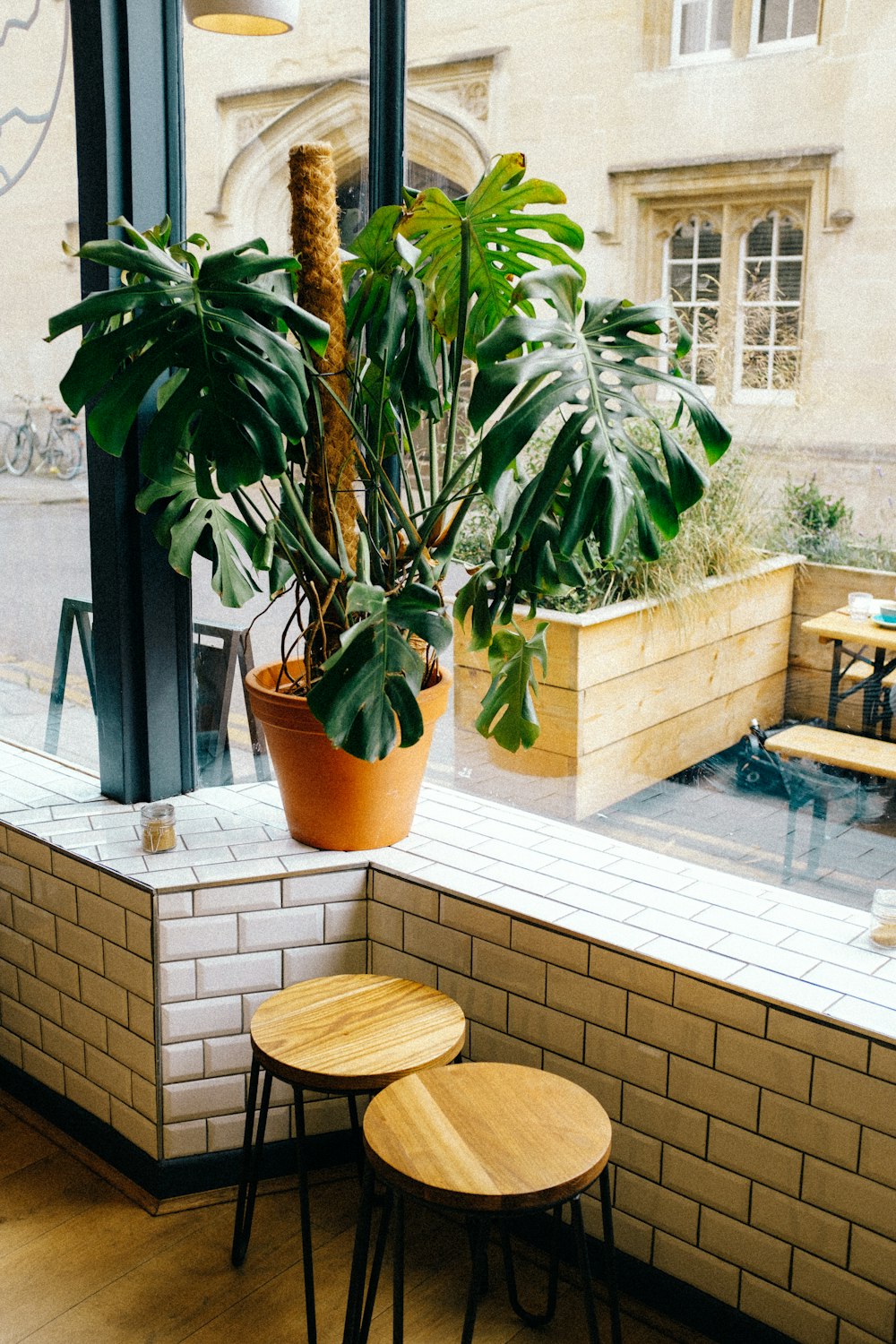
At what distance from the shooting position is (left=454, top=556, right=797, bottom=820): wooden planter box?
1.99 meters

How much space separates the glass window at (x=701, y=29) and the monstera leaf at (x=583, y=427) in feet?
1.30

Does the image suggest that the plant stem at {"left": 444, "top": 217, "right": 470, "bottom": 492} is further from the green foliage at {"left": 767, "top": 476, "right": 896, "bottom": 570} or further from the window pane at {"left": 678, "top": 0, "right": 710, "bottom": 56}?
the green foliage at {"left": 767, "top": 476, "right": 896, "bottom": 570}

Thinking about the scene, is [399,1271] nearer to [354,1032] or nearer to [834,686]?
[354,1032]

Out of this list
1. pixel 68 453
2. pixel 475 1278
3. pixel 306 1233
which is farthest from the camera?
pixel 68 453

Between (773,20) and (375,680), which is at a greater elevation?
(773,20)

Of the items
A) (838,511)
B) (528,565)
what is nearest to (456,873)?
(528,565)

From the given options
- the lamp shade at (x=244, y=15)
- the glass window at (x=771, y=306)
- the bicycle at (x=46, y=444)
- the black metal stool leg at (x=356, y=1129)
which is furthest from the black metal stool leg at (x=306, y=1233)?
the lamp shade at (x=244, y=15)

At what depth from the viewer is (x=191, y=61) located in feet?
8.13

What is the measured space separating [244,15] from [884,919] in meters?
1.93

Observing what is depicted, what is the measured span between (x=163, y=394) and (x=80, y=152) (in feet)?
2.63

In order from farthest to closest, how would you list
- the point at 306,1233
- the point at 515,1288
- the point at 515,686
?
the point at 515,686
the point at 515,1288
the point at 306,1233

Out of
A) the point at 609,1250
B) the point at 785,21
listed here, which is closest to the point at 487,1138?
the point at 609,1250

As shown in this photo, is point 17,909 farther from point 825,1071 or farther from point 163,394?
point 825,1071

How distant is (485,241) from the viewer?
81.8 inches
